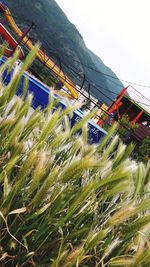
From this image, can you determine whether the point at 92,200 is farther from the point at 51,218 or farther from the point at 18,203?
the point at 18,203

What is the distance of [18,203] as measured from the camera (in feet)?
5.35

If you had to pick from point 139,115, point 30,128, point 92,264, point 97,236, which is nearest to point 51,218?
point 97,236

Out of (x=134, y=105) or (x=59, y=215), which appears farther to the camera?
(x=134, y=105)

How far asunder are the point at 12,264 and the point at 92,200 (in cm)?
44

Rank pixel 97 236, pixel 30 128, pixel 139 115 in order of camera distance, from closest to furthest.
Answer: pixel 97 236, pixel 30 128, pixel 139 115

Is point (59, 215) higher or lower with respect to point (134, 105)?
lower

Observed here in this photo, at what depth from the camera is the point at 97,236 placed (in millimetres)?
1535

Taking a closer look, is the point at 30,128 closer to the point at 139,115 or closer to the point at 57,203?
the point at 57,203

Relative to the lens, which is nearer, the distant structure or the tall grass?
the tall grass

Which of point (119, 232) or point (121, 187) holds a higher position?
point (121, 187)

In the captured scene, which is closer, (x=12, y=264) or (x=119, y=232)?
(x=12, y=264)

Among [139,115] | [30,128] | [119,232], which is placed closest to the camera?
[119,232]

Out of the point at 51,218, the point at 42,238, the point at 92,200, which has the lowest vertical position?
the point at 42,238

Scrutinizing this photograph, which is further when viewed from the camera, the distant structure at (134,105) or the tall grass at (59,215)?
the distant structure at (134,105)
